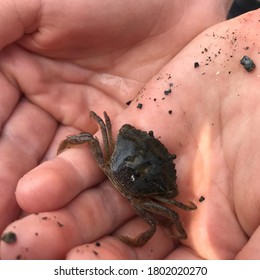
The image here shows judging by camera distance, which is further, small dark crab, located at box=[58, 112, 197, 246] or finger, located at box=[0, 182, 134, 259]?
small dark crab, located at box=[58, 112, 197, 246]

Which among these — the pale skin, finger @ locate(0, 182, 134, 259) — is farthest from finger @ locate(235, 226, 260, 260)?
finger @ locate(0, 182, 134, 259)

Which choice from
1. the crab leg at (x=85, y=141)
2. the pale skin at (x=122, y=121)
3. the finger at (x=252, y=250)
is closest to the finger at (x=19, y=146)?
the pale skin at (x=122, y=121)

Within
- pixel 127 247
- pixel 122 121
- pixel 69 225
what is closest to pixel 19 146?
pixel 122 121

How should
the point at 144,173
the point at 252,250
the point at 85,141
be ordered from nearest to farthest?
the point at 252,250 → the point at 144,173 → the point at 85,141

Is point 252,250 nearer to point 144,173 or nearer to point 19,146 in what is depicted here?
point 144,173

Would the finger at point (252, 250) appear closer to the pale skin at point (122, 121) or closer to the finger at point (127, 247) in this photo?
the pale skin at point (122, 121)

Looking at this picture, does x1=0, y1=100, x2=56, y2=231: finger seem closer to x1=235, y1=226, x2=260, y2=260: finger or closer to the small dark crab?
the small dark crab
